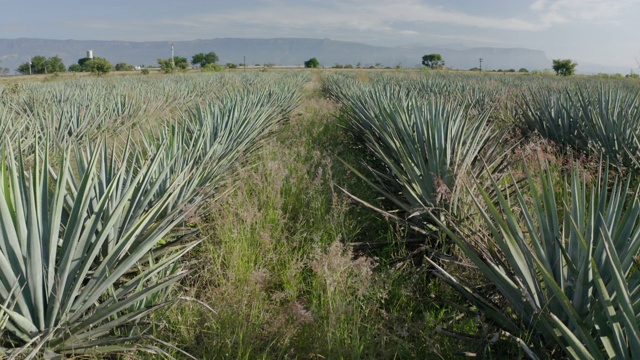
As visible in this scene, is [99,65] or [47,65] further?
[47,65]

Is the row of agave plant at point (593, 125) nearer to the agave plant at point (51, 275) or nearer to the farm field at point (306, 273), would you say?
the farm field at point (306, 273)

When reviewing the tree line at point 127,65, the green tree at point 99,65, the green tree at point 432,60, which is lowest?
the green tree at point 99,65

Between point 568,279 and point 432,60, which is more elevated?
point 432,60

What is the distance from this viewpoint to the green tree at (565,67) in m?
44.1

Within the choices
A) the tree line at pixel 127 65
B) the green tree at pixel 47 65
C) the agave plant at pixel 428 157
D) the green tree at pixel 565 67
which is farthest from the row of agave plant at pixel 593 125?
the green tree at pixel 47 65

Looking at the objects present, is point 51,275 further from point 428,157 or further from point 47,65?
point 47,65

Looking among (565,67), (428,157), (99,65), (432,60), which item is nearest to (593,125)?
(428,157)

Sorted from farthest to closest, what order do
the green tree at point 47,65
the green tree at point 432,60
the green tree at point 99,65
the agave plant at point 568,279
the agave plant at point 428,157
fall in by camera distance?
the green tree at point 432,60 < the green tree at point 47,65 < the green tree at point 99,65 < the agave plant at point 428,157 < the agave plant at point 568,279

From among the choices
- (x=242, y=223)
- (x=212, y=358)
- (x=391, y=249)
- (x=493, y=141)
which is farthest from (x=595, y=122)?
(x=212, y=358)

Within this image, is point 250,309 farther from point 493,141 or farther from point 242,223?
point 493,141

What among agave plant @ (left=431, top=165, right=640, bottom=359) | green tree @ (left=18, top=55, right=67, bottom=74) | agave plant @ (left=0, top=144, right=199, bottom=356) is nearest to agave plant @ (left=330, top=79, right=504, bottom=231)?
agave plant @ (left=431, top=165, right=640, bottom=359)

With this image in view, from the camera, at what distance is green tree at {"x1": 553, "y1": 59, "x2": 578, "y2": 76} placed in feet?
145

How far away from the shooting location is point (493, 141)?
3947 millimetres

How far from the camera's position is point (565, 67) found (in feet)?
146
